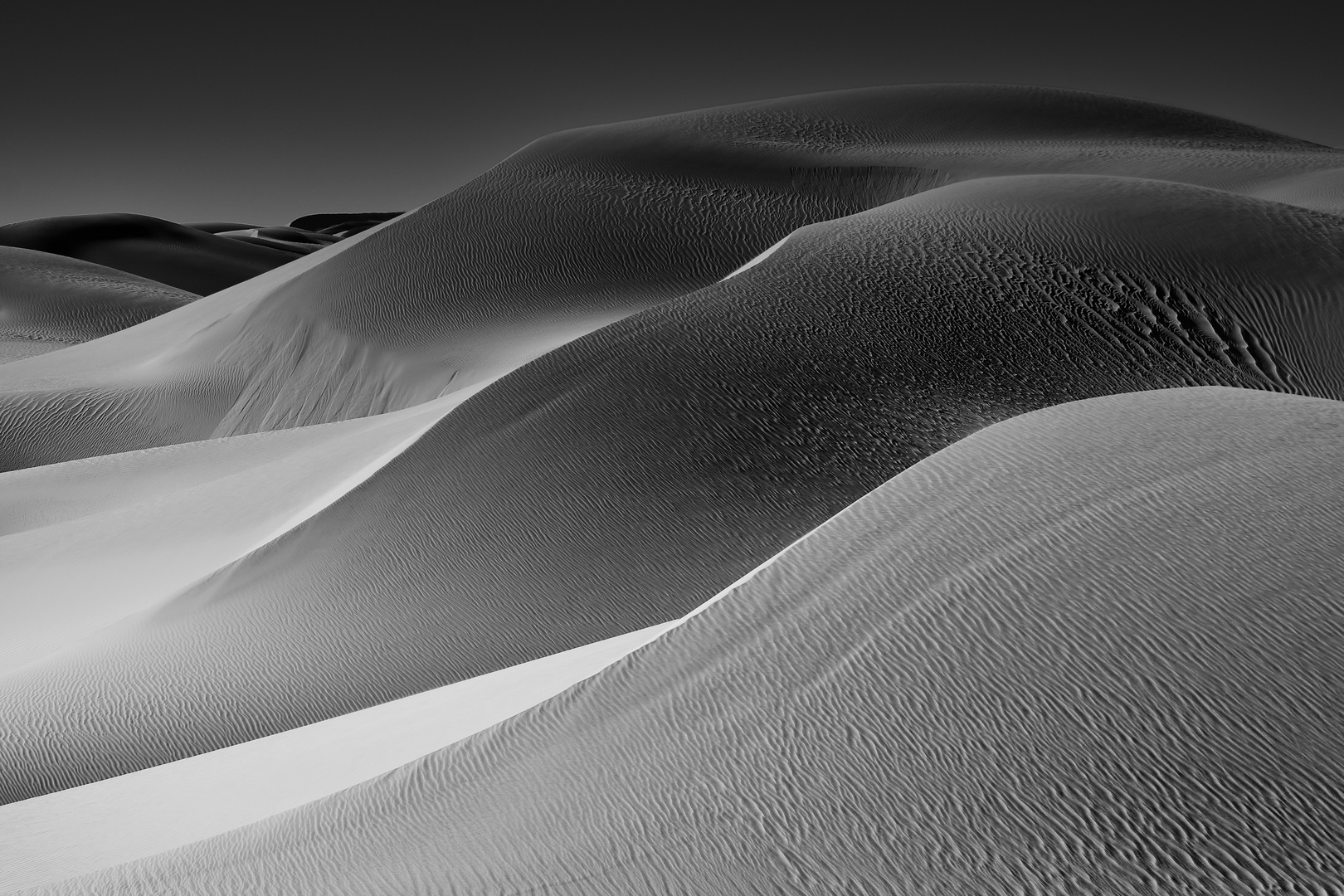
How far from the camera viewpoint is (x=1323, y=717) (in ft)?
5.44

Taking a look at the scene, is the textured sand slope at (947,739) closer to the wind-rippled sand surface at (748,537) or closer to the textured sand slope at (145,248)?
the wind-rippled sand surface at (748,537)

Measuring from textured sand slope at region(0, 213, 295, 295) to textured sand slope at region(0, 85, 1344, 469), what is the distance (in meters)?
25.7

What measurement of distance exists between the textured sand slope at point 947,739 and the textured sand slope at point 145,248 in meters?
35.4

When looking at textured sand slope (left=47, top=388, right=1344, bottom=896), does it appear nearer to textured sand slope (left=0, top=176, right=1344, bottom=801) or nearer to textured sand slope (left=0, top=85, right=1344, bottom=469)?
textured sand slope (left=0, top=176, right=1344, bottom=801)

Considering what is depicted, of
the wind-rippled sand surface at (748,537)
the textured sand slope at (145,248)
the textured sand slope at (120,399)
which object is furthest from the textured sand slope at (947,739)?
the textured sand slope at (145,248)

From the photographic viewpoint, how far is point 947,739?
5.62 feet

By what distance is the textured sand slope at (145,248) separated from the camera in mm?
35500

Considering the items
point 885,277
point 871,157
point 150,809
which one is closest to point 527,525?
point 150,809

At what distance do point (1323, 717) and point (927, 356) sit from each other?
3.56 meters

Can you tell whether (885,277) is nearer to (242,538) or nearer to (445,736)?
(242,538)

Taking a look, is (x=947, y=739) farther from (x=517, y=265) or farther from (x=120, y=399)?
(x=120, y=399)

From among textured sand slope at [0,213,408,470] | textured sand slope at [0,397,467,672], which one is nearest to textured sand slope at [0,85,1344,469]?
textured sand slope at [0,213,408,470]

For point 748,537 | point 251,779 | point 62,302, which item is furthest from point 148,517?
point 62,302

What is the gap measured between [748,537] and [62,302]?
20.1 metres
